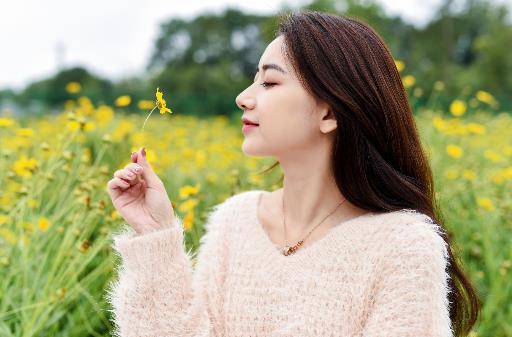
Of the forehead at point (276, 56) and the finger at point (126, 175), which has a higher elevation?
the forehead at point (276, 56)

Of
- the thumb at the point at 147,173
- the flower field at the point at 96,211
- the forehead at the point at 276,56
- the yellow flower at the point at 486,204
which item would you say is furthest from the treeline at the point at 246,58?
the yellow flower at the point at 486,204

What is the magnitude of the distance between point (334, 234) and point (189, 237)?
1024mm

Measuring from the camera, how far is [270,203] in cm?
157

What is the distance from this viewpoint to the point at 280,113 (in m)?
1.34

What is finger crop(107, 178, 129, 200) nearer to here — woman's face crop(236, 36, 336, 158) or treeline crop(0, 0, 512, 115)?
woman's face crop(236, 36, 336, 158)

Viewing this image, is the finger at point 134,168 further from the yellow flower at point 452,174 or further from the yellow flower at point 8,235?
the yellow flower at point 452,174

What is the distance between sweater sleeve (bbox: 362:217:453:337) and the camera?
1.25 metres

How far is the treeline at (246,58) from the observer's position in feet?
50.4

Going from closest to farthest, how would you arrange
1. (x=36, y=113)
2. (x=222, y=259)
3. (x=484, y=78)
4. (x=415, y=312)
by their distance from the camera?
(x=415, y=312)
(x=222, y=259)
(x=36, y=113)
(x=484, y=78)

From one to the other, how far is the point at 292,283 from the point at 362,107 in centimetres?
35

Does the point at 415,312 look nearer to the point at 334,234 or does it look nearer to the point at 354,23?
the point at 334,234

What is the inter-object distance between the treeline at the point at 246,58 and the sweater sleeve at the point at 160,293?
1.64ft

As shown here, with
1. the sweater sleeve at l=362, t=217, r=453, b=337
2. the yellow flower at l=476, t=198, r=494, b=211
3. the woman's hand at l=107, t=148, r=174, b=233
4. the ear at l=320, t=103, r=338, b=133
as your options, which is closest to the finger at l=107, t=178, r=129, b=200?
the woman's hand at l=107, t=148, r=174, b=233

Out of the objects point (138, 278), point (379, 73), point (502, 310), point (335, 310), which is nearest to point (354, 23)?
point (379, 73)
